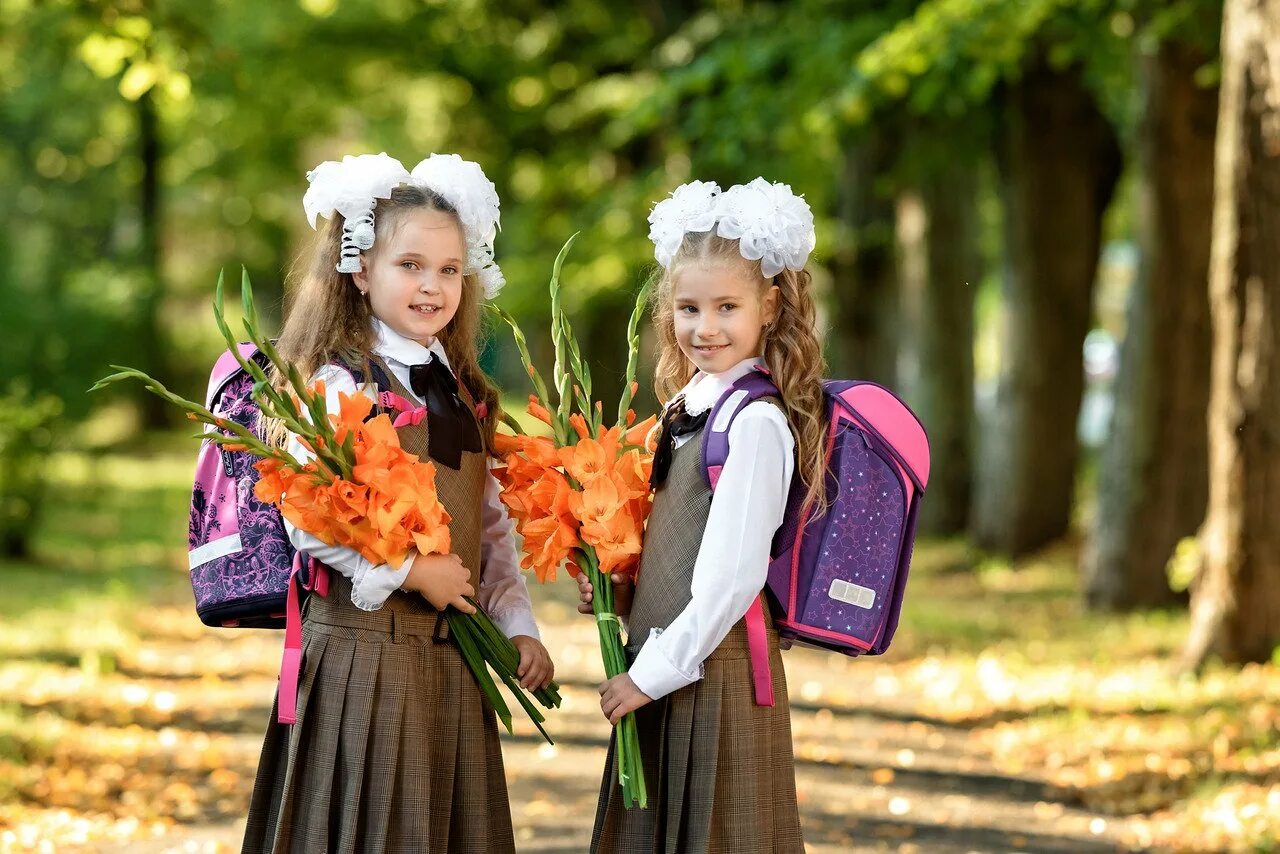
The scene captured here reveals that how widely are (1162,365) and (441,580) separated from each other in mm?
7434

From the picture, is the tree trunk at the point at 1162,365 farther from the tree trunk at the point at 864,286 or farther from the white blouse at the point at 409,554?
the white blouse at the point at 409,554

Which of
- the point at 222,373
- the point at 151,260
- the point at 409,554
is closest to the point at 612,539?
the point at 409,554

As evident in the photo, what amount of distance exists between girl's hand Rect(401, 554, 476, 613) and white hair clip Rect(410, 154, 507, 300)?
2.22 ft

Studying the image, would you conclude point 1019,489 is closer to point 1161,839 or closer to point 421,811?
point 1161,839

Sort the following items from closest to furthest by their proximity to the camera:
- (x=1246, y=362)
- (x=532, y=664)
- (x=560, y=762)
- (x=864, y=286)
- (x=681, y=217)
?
1. (x=681, y=217)
2. (x=532, y=664)
3. (x=560, y=762)
4. (x=1246, y=362)
5. (x=864, y=286)

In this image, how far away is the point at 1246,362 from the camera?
7.62m

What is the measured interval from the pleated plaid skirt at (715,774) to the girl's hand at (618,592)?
11.2 inches

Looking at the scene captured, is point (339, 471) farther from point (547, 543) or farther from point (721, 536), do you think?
point (721, 536)

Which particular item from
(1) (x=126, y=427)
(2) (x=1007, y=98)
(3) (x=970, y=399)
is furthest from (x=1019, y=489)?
(1) (x=126, y=427)

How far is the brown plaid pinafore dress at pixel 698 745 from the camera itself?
11.7ft

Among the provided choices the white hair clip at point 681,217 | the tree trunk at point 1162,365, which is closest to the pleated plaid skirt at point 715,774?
the white hair clip at point 681,217

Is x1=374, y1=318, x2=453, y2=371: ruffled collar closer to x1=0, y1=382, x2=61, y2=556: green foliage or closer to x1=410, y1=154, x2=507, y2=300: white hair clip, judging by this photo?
x1=410, y1=154, x2=507, y2=300: white hair clip

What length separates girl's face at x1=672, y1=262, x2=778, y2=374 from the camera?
3596 mm

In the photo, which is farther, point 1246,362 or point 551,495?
point 1246,362
